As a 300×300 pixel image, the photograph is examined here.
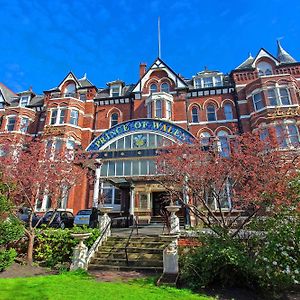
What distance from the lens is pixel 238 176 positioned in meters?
10.7

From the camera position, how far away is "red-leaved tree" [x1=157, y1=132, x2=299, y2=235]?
887 centimetres

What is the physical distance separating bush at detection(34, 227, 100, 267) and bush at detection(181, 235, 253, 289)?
17.3ft

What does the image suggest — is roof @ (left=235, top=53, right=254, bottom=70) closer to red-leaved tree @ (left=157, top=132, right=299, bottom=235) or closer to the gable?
the gable

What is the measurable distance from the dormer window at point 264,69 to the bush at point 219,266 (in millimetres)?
22212

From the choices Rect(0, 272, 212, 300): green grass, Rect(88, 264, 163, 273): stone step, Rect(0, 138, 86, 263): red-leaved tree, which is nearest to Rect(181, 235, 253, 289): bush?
Rect(0, 272, 212, 300): green grass

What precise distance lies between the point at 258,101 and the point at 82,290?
22.6 m

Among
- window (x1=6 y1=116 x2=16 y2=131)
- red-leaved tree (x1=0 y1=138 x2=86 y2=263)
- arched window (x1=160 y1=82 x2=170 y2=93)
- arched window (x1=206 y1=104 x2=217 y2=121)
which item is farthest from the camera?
window (x1=6 y1=116 x2=16 y2=131)

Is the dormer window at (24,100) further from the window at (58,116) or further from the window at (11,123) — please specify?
the window at (58,116)

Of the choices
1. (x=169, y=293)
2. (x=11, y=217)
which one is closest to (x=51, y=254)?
(x=11, y=217)

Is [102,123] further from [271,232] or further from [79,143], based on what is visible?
[271,232]

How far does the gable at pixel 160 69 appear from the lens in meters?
26.6

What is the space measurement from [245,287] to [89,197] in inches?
704

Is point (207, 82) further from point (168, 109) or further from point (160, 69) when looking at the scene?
point (168, 109)

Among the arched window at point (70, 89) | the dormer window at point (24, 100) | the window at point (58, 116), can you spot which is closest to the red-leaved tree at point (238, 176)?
the window at point (58, 116)
